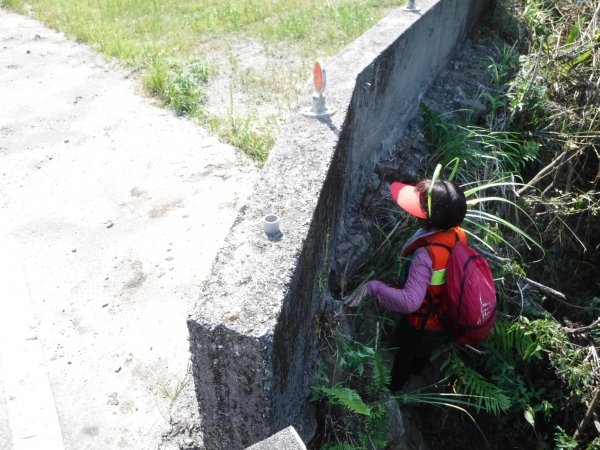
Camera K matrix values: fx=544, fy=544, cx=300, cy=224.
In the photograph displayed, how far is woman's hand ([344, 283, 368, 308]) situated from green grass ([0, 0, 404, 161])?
5.70ft

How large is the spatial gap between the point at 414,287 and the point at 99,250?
2061 mm

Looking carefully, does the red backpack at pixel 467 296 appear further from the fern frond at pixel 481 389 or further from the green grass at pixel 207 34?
the green grass at pixel 207 34

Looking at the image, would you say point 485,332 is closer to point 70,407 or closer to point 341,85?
point 341,85

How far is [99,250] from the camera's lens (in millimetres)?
3590

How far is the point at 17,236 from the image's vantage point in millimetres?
3676

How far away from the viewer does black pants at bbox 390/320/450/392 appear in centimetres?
318

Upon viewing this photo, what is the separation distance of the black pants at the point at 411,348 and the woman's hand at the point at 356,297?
38 centimetres

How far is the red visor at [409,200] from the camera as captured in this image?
2938 millimetres

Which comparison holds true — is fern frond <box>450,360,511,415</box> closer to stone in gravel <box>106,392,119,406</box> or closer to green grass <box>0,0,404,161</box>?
stone in gravel <box>106,392,119,406</box>

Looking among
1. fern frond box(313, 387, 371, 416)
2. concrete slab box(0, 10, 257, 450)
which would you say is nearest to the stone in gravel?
concrete slab box(0, 10, 257, 450)

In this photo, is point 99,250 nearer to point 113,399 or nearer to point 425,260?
point 113,399

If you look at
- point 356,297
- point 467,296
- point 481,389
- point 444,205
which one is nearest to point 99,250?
point 356,297

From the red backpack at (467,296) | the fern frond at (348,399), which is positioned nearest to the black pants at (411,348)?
the red backpack at (467,296)

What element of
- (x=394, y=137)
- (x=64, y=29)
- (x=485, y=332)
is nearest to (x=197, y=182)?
(x=394, y=137)
